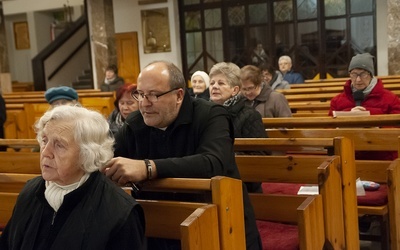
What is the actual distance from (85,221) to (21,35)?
1758 centimetres

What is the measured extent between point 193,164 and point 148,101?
13.6 inches

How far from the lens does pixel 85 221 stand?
75.9 inches

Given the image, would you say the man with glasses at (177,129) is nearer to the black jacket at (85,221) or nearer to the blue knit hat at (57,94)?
the black jacket at (85,221)

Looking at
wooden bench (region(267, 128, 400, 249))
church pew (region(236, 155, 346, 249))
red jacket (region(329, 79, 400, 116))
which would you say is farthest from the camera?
red jacket (region(329, 79, 400, 116))

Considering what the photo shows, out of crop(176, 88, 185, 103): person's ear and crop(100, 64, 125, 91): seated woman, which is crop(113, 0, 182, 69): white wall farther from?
crop(176, 88, 185, 103): person's ear

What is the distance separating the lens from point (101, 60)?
44.4 feet

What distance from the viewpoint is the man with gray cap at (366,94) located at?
188 inches

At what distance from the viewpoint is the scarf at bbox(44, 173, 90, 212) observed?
200 cm

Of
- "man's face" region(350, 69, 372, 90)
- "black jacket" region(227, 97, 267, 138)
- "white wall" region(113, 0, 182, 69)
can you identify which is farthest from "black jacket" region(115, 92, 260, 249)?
"white wall" region(113, 0, 182, 69)

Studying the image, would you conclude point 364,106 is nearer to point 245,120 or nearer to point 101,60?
point 245,120

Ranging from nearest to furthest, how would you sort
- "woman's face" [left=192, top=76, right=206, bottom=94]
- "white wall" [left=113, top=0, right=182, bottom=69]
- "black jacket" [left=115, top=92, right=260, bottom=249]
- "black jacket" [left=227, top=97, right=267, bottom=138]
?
"black jacket" [left=115, top=92, right=260, bottom=249], "black jacket" [left=227, top=97, right=267, bottom=138], "woman's face" [left=192, top=76, right=206, bottom=94], "white wall" [left=113, top=0, right=182, bottom=69]

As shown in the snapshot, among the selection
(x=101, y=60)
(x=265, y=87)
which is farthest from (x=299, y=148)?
(x=101, y=60)

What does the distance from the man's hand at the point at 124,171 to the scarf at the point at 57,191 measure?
0.35 ft

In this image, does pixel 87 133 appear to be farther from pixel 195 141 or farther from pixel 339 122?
pixel 339 122
